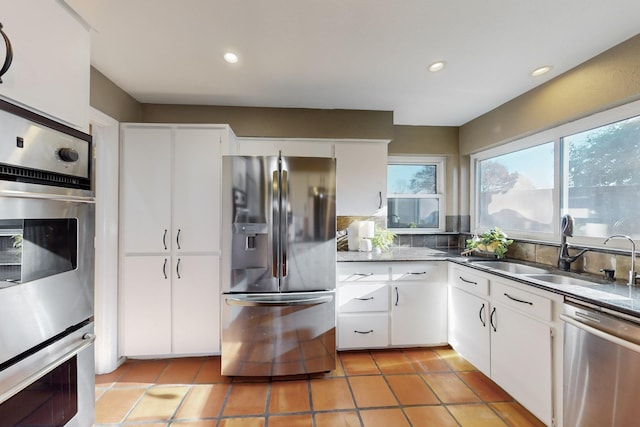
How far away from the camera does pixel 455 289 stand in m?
2.63

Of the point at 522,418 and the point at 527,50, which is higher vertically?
the point at 527,50

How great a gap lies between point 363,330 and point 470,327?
90cm

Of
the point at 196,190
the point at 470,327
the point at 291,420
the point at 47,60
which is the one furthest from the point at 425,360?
the point at 47,60

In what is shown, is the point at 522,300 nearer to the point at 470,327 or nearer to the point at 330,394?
the point at 470,327

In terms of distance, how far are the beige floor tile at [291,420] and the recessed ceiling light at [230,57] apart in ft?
8.05

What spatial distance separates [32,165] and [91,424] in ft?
3.35

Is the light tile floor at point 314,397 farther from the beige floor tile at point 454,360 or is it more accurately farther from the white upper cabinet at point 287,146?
the white upper cabinet at point 287,146

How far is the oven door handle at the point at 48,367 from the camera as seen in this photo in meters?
0.81

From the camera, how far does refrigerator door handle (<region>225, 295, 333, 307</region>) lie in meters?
2.20

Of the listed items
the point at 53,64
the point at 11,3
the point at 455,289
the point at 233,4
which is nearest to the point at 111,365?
the point at 53,64

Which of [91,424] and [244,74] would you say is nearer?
[91,424]

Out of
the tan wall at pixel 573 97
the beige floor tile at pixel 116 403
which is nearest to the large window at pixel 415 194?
the tan wall at pixel 573 97

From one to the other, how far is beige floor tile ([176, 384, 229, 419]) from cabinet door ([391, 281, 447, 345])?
1.54 meters

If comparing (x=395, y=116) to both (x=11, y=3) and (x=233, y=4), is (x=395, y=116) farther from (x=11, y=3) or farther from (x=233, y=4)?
(x=11, y=3)
